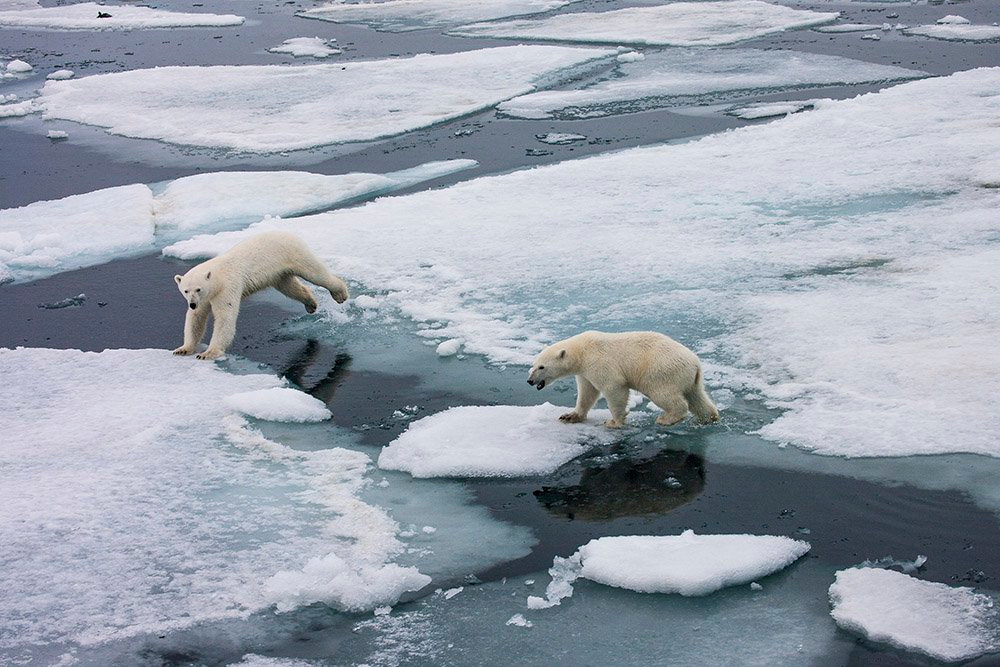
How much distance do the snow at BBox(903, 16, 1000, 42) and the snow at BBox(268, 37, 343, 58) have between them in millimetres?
10010

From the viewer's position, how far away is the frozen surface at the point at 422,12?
2275 cm

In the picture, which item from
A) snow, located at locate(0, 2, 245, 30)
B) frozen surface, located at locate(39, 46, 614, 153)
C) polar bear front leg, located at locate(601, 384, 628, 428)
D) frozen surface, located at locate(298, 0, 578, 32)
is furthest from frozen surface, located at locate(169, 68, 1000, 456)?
snow, located at locate(0, 2, 245, 30)

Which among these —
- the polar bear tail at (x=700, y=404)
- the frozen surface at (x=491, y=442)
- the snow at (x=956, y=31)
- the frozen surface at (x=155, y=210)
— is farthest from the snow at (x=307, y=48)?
the polar bear tail at (x=700, y=404)

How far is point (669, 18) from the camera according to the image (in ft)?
68.4

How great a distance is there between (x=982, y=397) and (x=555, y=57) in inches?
490

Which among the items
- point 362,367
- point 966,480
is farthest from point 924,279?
point 362,367

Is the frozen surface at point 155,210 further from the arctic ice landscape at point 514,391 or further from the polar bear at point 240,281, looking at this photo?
the polar bear at point 240,281

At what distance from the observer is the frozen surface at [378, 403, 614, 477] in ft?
18.5

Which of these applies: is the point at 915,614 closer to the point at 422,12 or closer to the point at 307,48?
the point at 307,48

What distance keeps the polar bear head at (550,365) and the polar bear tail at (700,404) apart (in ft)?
2.21

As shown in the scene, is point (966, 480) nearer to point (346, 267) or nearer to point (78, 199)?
point (346, 267)

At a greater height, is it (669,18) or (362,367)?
(669,18)

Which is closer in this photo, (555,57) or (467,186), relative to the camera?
(467,186)

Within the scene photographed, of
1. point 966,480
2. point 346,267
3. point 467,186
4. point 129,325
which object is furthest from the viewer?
point 467,186
